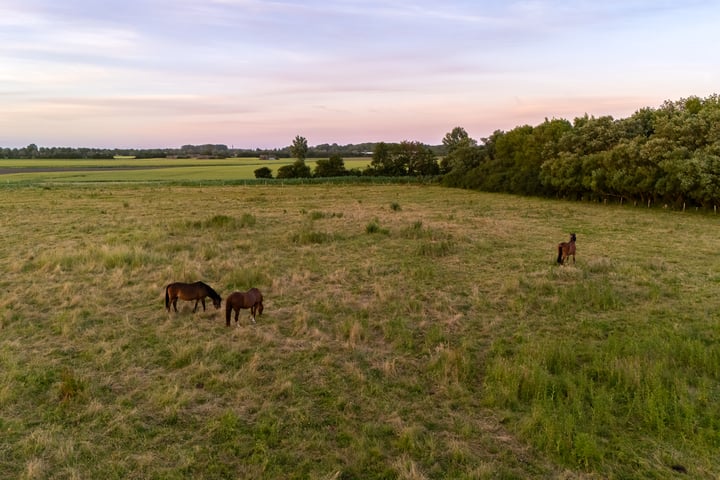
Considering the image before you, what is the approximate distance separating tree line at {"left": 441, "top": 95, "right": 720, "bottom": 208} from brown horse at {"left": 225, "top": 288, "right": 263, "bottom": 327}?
2997 cm

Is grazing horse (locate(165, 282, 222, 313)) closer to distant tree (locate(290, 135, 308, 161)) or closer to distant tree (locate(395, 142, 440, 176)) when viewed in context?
distant tree (locate(395, 142, 440, 176))

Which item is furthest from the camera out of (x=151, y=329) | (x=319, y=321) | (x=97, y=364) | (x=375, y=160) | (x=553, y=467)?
(x=375, y=160)

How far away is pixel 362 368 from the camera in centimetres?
699

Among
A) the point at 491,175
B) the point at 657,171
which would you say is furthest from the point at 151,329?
the point at 491,175

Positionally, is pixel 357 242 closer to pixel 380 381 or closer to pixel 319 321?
pixel 319 321

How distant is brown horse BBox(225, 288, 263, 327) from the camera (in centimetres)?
859

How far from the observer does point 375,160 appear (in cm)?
7750

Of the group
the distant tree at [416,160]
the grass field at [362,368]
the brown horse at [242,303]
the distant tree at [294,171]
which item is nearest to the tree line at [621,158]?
the grass field at [362,368]

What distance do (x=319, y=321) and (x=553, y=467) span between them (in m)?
5.42

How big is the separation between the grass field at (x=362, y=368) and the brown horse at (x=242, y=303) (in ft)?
1.14

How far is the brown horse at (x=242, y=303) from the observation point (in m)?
8.59

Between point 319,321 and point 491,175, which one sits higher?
point 491,175

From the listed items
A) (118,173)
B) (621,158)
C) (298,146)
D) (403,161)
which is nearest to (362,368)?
(621,158)

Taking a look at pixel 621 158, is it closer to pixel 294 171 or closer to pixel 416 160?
pixel 416 160
